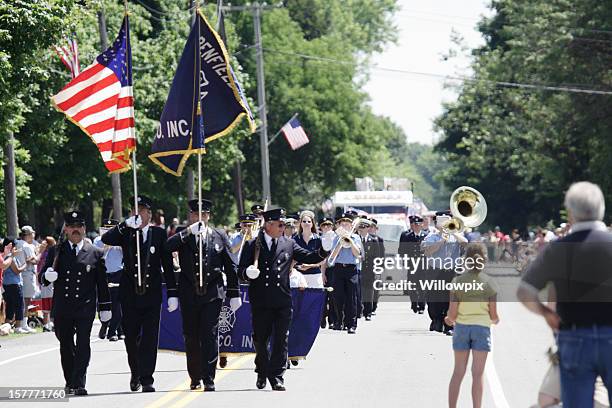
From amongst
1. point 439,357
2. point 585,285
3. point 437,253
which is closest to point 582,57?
point 437,253

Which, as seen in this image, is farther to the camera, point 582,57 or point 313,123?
point 313,123

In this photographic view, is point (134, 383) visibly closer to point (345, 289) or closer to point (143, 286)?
point (143, 286)

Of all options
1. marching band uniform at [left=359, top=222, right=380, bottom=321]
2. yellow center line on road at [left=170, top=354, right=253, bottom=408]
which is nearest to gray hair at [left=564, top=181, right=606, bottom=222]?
yellow center line on road at [left=170, top=354, right=253, bottom=408]

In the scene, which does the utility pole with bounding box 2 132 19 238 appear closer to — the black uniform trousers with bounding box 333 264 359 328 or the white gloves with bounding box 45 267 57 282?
the black uniform trousers with bounding box 333 264 359 328

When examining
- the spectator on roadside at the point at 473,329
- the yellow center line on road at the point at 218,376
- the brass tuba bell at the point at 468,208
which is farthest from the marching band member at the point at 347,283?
the spectator on roadside at the point at 473,329

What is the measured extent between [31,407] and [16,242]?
41.7 ft

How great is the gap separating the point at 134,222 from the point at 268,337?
192 centimetres

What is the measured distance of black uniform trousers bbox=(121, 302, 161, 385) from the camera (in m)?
14.8

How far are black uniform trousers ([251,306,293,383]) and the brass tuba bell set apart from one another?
808 centimetres

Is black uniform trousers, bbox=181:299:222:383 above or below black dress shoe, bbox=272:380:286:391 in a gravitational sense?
above

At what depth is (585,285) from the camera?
27.6 ft

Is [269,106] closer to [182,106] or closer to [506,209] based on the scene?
[506,209]

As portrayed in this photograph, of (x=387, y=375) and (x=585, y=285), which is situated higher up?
(x=585, y=285)

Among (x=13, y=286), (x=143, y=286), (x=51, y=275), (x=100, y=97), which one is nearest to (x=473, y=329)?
(x=143, y=286)
